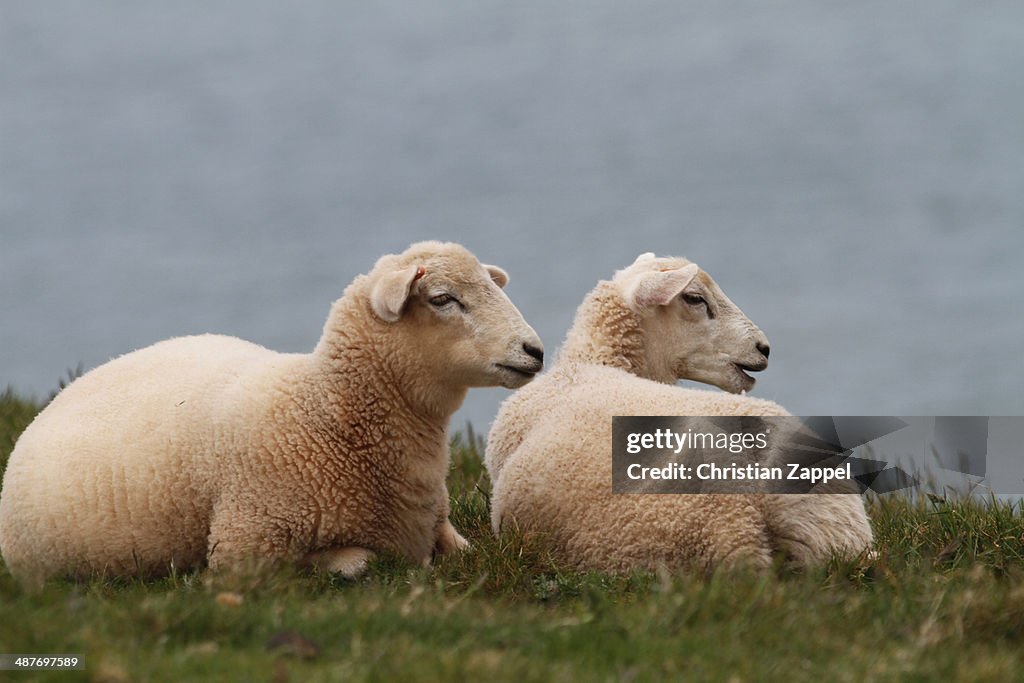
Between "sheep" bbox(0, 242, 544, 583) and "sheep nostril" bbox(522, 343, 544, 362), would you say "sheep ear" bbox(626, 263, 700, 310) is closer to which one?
"sheep" bbox(0, 242, 544, 583)

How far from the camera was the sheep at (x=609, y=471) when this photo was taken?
6.33 m

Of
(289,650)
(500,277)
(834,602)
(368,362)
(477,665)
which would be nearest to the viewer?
(477,665)

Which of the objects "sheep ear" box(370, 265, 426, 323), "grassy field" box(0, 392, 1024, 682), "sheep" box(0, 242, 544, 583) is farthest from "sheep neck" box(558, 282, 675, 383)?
"grassy field" box(0, 392, 1024, 682)

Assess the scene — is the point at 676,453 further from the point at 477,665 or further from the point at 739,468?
the point at 477,665

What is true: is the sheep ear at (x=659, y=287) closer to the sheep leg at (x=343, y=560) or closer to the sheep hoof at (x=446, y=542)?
the sheep hoof at (x=446, y=542)

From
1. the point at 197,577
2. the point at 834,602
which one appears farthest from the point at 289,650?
the point at 834,602

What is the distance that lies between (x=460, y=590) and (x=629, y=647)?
2.04 metres

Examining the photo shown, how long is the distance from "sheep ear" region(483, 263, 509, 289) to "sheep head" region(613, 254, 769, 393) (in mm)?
1413

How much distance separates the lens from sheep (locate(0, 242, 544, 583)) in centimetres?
657

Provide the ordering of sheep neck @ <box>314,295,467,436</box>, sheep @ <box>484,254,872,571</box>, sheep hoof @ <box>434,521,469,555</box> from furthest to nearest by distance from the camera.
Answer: sheep hoof @ <box>434,521,469,555</box>
sheep neck @ <box>314,295,467,436</box>
sheep @ <box>484,254,872,571</box>

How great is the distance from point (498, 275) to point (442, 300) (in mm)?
770

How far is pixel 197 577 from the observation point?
633cm

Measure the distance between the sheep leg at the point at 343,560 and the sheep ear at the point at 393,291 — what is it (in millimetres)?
1290

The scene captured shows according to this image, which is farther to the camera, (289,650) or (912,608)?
(912,608)
